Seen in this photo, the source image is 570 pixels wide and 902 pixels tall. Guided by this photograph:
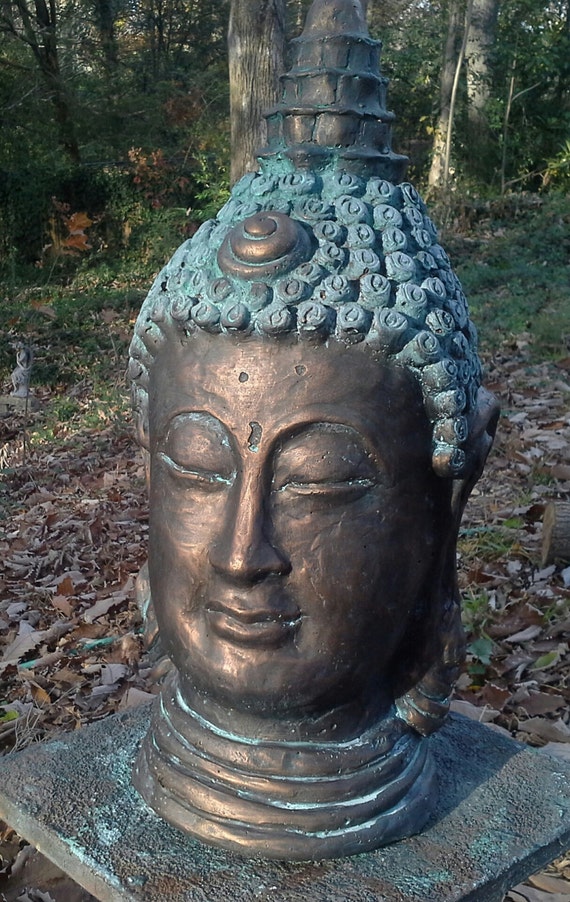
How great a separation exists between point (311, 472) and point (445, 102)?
13978 millimetres

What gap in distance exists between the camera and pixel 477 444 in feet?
6.24

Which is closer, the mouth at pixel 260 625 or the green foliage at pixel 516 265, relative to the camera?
the mouth at pixel 260 625

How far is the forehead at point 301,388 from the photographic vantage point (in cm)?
169

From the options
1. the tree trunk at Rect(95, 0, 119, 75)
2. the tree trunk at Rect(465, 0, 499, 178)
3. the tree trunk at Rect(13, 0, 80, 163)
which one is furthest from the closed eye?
A: the tree trunk at Rect(95, 0, 119, 75)

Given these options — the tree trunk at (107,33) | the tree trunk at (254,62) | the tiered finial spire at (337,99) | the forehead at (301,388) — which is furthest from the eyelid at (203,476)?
the tree trunk at (107,33)

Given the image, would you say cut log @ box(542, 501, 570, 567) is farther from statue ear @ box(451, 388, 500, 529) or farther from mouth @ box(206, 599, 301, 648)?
mouth @ box(206, 599, 301, 648)

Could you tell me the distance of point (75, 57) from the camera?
50.9ft

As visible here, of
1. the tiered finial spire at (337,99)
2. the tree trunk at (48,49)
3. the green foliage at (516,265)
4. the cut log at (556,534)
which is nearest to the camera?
the tiered finial spire at (337,99)

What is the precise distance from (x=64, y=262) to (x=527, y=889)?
13010 mm

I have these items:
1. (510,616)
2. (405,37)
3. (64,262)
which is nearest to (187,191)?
(64,262)

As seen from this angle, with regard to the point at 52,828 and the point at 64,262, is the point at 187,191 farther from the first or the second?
the point at 52,828

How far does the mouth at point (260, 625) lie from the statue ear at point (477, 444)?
1.50ft

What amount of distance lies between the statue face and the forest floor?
126cm

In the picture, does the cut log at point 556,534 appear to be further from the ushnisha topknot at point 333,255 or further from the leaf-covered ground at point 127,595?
the ushnisha topknot at point 333,255
